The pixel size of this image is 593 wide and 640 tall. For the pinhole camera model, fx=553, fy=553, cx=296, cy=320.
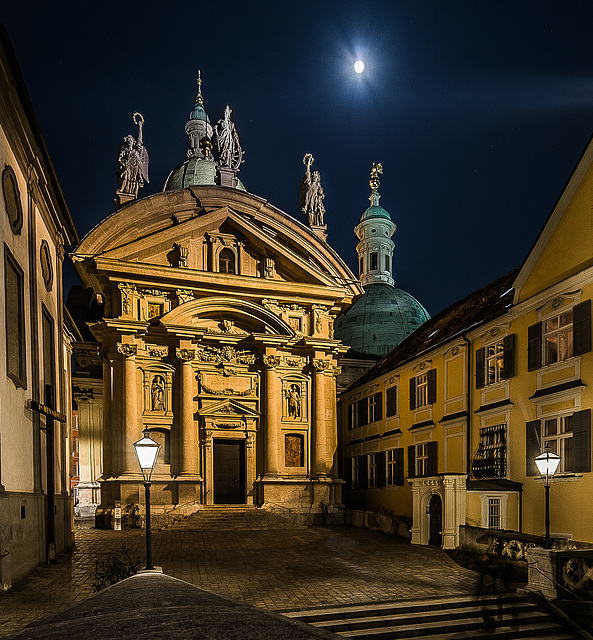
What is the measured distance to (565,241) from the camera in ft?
53.8

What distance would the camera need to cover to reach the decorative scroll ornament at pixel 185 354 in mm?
27641

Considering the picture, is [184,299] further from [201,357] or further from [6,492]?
[6,492]

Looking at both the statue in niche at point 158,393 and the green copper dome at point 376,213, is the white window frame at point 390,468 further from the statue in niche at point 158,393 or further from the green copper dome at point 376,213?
the green copper dome at point 376,213

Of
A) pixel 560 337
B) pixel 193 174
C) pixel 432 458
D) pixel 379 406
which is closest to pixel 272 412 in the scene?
pixel 379 406

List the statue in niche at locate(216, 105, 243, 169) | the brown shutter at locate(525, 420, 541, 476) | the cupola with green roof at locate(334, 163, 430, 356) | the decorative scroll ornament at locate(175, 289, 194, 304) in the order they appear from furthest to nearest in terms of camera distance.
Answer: the cupola with green roof at locate(334, 163, 430, 356) → the statue in niche at locate(216, 105, 243, 169) → the decorative scroll ornament at locate(175, 289, 194, 304) → the brown shutter at locate(525, 420, 541, 476)

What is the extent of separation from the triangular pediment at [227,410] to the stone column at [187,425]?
861mm

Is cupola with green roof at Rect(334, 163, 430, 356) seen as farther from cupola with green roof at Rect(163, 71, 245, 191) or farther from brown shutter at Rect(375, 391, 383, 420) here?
brown shutter at Rect(375, 391, 383, 420)

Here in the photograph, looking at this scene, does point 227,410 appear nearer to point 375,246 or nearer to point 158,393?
point 158,393

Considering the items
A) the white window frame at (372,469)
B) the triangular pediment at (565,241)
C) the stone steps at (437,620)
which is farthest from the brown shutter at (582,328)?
the white window frame at (372,469)

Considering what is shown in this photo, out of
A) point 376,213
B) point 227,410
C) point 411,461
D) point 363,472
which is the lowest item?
point 363,472

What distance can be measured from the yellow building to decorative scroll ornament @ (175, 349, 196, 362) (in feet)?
35.4

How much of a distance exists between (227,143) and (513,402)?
2277 cm

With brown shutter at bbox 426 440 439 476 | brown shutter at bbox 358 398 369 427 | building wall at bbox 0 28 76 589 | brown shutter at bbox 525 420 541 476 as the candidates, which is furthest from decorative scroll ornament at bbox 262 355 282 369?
brown shutter at bbox 525 420 541 476

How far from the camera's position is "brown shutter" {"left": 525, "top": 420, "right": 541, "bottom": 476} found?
1633cm
